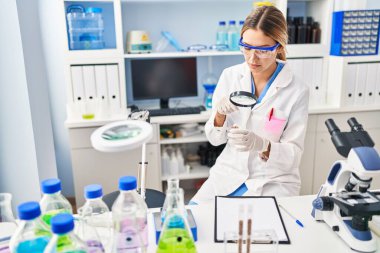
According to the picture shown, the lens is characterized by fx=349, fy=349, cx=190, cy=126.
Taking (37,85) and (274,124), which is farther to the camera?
(37,85)

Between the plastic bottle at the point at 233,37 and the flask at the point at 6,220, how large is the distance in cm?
212

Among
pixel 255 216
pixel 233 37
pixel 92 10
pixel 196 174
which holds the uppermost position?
pixel 92 10

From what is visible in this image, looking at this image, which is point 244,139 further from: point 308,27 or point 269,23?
point 308,27

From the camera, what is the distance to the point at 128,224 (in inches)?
32.6

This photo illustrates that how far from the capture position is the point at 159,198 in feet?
5.64

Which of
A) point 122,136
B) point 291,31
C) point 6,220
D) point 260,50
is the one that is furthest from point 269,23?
point 291,31

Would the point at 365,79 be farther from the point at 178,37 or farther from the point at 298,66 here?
the point at 178,37

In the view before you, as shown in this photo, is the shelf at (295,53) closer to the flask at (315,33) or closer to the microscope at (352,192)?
the flask at (315,33)

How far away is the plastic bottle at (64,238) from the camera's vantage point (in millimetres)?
661

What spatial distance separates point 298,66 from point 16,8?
6.49 feet

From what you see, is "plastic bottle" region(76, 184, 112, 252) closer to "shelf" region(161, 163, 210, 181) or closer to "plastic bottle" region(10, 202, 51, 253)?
"plastic bottle" region(10, 202, 51, 253)

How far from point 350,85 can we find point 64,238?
2.50 meters

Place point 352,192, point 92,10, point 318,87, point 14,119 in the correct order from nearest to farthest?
point 352,192 < point 14,119 < point 92,10 < point 318,87

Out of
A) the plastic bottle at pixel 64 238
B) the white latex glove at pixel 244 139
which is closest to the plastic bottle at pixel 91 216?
the plastic bottle at pixel 64 238
